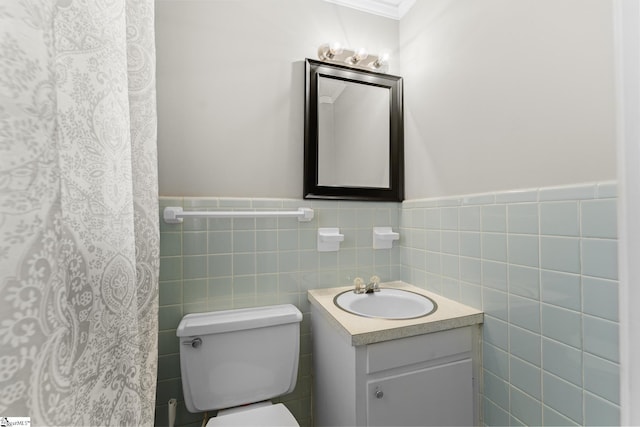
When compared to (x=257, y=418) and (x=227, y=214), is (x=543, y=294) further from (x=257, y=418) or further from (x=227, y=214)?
(x=227, y=214)

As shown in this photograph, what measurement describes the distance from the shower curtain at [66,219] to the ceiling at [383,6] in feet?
4.46

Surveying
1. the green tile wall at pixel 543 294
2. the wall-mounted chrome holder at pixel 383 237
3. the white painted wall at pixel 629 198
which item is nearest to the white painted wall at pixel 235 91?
the wall-mounted chrome holder at pixel 383 237

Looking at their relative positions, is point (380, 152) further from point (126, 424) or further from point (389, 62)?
point (126, 424)

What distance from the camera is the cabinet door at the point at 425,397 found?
0.91m

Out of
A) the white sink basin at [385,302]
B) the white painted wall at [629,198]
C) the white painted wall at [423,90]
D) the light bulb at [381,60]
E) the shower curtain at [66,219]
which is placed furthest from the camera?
A: the light bulb at [381,60]

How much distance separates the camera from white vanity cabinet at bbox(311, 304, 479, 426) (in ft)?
2.95

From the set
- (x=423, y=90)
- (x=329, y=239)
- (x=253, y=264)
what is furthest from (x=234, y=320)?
(x=423, y=90)

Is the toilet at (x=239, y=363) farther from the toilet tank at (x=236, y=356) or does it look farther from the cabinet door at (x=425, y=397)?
the cabinet door at (x=425, y=397)

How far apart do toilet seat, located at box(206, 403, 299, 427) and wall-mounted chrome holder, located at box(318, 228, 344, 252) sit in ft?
2.33

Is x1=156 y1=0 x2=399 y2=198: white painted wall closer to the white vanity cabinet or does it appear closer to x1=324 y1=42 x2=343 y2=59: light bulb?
x1=324 y1=42 x2=343 y2=59: light bulb

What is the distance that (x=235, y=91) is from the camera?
4.26 feet

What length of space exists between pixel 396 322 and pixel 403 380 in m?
0.20

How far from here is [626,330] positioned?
2.22 feet

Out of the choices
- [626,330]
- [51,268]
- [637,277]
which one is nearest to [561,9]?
[637,277]
